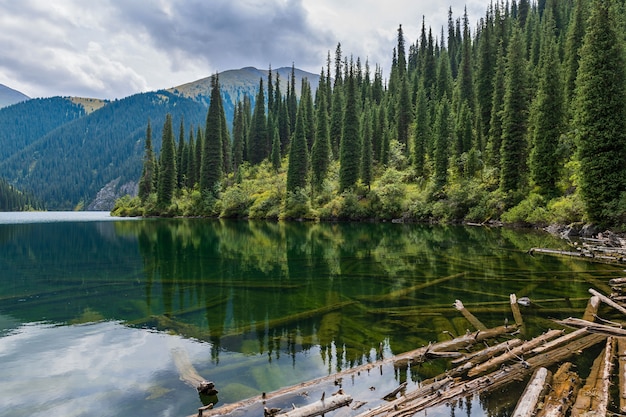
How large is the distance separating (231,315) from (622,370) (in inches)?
391

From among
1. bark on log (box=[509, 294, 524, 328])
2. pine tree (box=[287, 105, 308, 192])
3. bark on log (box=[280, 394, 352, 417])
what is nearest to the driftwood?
bark on log (box=[280, 394, 352, 417])

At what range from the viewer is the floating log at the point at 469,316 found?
35.8 feet

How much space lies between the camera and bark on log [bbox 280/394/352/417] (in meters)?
6.04

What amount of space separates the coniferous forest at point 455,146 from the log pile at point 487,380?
2543cm

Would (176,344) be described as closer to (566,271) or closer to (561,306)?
(561,306)

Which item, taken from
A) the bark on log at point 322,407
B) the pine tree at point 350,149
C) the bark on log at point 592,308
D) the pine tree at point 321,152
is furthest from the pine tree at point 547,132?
the bark on log at point 322,407

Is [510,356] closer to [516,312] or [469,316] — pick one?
[469,316]

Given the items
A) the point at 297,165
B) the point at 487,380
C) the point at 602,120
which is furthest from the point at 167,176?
the point at 487,380

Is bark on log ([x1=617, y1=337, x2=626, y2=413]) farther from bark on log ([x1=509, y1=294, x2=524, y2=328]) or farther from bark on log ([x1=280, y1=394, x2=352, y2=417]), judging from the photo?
bark on log ([x1=280, y1=394, x2=352, y2=417])

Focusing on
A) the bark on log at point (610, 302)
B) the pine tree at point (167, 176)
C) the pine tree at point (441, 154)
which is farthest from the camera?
the pine tree at point (167, 176)

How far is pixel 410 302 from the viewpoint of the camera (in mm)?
13906

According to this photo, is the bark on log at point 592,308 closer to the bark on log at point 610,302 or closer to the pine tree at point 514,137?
the bark on log at point 610,302

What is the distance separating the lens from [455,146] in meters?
66.6

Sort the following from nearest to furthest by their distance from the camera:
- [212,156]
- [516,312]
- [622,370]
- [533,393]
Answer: [533,393] → [622,370] → [516,312] → [212,156]
